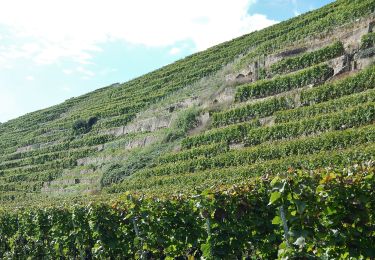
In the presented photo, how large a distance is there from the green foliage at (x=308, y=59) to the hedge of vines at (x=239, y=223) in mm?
25054

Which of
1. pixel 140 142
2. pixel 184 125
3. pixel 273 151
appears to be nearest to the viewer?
pixel 273 151

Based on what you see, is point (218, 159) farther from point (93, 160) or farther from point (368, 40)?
point (93, 160)

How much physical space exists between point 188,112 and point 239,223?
31.7 m

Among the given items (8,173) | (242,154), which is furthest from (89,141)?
(242,154)

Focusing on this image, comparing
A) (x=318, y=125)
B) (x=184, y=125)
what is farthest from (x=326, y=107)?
(x=184, y=125)

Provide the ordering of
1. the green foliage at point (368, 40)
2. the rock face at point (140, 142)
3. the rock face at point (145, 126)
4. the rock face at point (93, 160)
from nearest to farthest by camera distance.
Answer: the green foliage at point (368, 40), the rock face at point (140, 142), the rock face at point (145, 126), the rock face at point (93, 160)

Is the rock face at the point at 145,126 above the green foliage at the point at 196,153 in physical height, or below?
above

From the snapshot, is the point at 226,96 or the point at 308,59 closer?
the point at 308,59

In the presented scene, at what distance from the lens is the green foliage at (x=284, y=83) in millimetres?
29938

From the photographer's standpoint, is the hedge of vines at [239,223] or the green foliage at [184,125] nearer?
the hedge of vines at [239,223]

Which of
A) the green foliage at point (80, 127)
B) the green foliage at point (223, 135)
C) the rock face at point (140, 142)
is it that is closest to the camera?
the green foliage at point (223, 135)

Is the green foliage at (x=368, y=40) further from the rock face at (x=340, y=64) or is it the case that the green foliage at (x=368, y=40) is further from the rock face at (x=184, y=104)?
the rock face at (x=184, y=104)

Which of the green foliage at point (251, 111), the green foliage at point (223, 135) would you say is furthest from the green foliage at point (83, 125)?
the green foliage at point (251, 111)

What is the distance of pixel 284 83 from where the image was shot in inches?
1265
